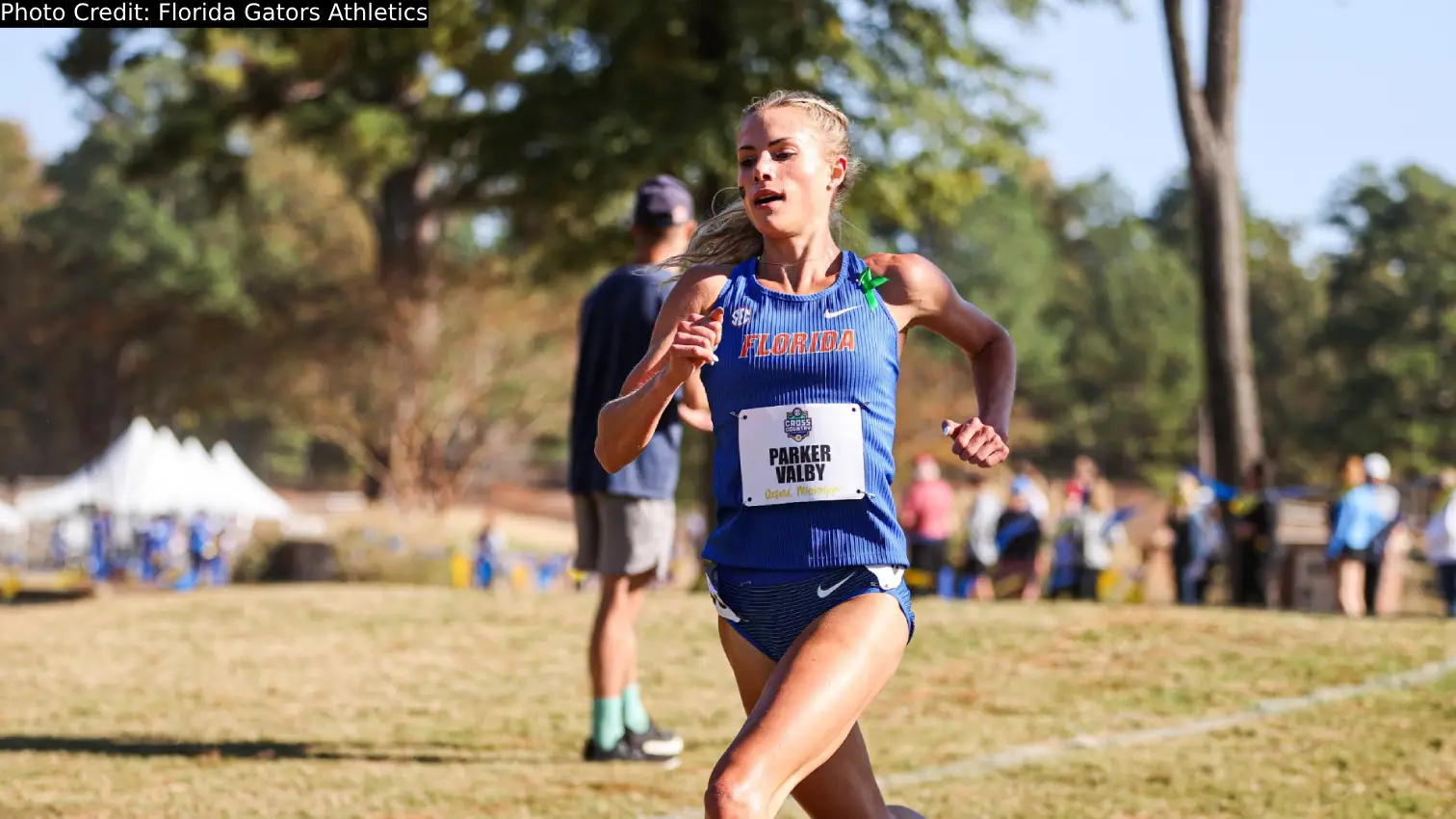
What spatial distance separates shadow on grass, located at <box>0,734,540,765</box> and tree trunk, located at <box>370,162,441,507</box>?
32.2 metres

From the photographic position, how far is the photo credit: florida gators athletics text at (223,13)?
11445mm

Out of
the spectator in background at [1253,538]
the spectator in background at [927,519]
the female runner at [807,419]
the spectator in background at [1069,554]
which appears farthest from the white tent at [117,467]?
the female runner at [807,419]

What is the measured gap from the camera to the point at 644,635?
34.2 feet

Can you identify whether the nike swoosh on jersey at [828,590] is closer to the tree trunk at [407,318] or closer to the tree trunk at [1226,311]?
the tree trunk at [1226,311]

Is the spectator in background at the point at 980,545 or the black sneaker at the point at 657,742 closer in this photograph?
the black sneaker at the point at 657,742

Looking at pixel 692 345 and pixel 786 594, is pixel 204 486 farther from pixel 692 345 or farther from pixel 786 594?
pixel 692 345

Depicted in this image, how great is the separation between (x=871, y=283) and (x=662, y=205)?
284 cm

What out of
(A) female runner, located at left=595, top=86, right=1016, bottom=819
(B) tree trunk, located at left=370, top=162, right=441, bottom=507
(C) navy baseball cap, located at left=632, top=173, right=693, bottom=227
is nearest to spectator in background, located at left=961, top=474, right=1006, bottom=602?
(C) navy baseball cap, located at left=632, top=173, right=693, bottom=227

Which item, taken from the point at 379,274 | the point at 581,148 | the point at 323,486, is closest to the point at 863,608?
the point at 581,148

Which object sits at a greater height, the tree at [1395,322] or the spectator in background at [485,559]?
the tree at [1395,322]

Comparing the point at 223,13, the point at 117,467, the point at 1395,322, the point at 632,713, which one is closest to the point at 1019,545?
the point at 223,13

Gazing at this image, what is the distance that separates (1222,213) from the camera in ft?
54.7

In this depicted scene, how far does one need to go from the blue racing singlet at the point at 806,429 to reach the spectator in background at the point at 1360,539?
1198 cm

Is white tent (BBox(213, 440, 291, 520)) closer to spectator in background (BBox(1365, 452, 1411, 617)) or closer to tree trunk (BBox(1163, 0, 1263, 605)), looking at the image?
tree trunk (BBox(1163, 0, 1263, 605))
